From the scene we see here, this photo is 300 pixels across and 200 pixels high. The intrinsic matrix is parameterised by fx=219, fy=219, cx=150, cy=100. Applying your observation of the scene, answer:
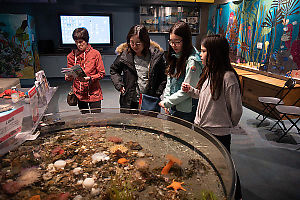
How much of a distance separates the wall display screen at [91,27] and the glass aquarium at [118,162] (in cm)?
590

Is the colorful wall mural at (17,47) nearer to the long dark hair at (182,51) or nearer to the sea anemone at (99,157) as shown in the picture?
the long dark hair at (182,51)

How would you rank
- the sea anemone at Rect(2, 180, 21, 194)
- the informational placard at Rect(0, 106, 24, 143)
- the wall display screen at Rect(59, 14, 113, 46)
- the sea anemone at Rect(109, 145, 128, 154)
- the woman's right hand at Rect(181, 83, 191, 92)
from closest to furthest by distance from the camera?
the sea anemone at Rect(2, 180, 21, 194) < the informational placard at Rect(0, 106, 24, 143) < the sea anemone at Rect(109, 145, 128, 154) < the woman's right hand at Rect(181, 83, 191, 92) < the wall display screen at Rect(59, 14, 113, 46)

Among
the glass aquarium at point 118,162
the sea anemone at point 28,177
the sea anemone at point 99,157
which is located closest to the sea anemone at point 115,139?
the glass aquarium at point 118,162

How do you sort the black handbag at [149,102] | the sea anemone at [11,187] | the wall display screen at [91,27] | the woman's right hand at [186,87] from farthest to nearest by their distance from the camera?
the wall display screen at [91,27]
the black handbag at [149,102]
the woman's right hand at [186,87]
the sea anemone at [11,187]

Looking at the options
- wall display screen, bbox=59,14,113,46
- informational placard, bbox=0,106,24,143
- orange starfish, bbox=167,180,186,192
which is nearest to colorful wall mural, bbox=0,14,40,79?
wall display screen, bbox=59,14,113,46

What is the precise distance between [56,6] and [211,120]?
687 cm

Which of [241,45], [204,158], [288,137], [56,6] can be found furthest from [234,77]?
[56,6]

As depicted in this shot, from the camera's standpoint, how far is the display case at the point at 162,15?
6.88m

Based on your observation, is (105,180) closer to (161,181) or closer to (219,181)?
(161,181)

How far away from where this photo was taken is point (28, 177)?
1.13 m

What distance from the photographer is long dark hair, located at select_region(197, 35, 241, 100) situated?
1507mm

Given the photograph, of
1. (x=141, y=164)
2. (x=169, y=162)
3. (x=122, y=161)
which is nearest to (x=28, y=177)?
(x=122, y=161)

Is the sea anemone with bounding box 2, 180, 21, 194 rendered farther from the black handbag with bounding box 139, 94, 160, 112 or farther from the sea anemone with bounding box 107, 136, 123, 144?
the black handbag with bounding box 139, 94, 160, 112

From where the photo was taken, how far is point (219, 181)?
3.63 feet
